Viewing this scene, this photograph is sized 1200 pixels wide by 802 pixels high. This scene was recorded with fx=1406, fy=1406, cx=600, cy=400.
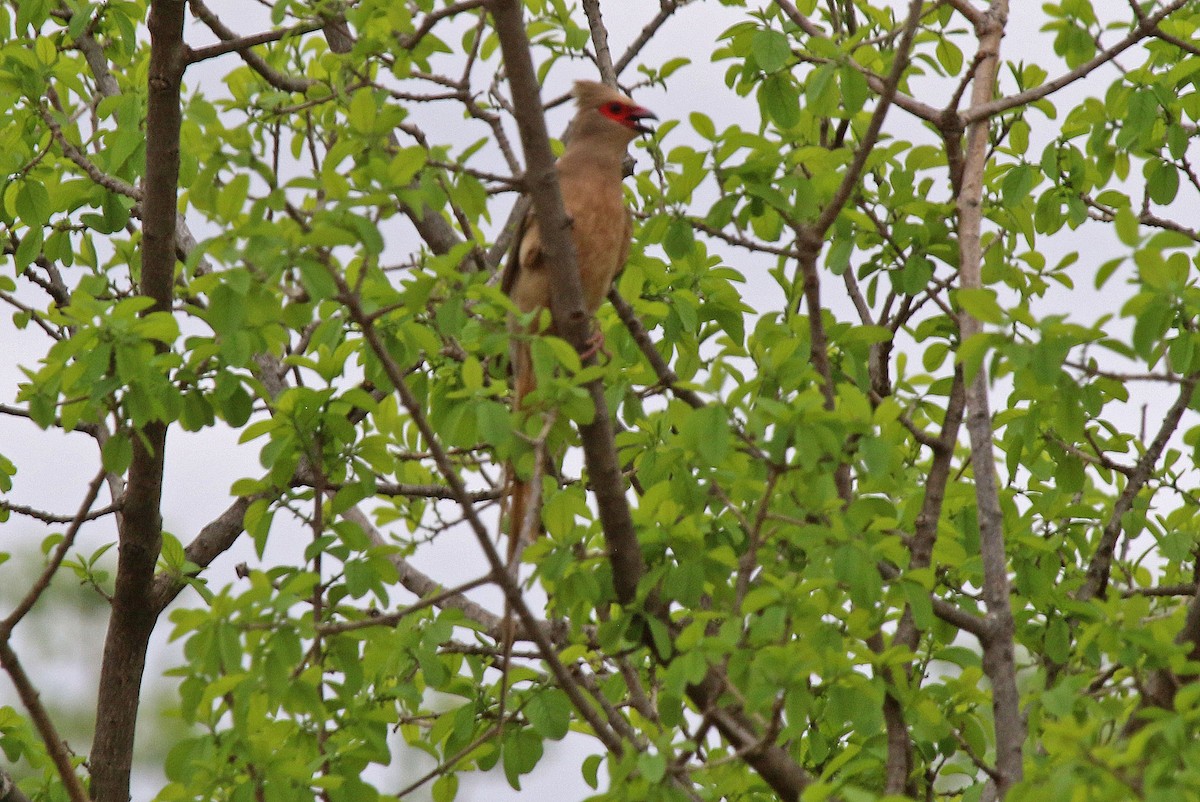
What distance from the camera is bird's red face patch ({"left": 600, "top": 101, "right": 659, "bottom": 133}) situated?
19.7 ft

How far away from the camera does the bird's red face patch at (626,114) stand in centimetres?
600

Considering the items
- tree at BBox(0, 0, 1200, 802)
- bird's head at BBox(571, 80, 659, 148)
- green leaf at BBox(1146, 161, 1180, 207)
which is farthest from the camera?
bird's head at BBox(571, 80, 659, 148)

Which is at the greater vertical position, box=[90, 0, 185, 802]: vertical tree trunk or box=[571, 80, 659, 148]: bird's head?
box=[571, 80, 659, 148]: bird's head

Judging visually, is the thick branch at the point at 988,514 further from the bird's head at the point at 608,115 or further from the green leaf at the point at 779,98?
the bird's head at the point at 608,115

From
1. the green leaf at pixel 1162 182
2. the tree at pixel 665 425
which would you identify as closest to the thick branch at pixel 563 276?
the tree at pixel 665 425

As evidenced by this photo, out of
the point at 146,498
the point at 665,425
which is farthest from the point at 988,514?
the point at 146,498

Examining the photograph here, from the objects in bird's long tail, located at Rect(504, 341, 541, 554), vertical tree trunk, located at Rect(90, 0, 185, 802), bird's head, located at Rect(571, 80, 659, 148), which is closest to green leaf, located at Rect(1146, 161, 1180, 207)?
bird's head, located at Rect(571, 80, 659, 148)

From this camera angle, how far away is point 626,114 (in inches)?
237

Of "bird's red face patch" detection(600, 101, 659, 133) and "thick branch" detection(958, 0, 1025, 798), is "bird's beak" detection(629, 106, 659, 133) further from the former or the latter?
"thick branch" detection(958, 0, 1025, 798)

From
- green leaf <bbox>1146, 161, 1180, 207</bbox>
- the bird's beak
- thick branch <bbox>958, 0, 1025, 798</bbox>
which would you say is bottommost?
thick branch <bbox>958, 0, 1025, 798</bbox>

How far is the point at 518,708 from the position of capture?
15.4ft

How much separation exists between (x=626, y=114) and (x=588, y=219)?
0.89 m

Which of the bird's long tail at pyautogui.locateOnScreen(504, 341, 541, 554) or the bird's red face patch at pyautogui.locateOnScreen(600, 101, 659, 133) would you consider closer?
the bird's long tail at pyautogui.locateOnScreen(504, 341, 541, 554)

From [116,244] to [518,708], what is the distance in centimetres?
380
